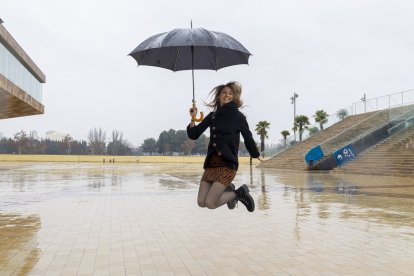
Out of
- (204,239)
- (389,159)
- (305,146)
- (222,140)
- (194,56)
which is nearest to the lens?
(222,140)

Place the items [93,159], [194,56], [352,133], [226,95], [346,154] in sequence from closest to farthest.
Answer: [226,95], [194,56], [346,154], [352,133], [93,159]

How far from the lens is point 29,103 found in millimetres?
24641

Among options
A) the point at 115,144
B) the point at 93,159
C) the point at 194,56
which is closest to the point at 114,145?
the point at 115,144

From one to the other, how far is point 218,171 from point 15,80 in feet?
79.9

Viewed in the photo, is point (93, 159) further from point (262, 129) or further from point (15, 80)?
point (15, 80)

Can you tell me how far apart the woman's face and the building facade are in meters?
16.3

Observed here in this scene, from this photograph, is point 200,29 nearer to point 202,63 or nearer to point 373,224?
point 202,63

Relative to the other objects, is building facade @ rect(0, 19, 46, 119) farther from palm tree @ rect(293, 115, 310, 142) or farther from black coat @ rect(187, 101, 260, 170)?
palm tree @ rect(293, 115, 310, 142)

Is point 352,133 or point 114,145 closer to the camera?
point 352,133

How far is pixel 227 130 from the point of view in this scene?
4.50 metres

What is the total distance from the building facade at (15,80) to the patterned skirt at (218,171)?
16.4m

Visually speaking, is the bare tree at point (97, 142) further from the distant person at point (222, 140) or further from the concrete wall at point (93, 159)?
the distant person at point (222, 140)

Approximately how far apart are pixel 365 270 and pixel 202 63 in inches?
150

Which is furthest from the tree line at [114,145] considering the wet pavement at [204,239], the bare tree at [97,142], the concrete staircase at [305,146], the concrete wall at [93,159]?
the wet pavement at [204,239]
